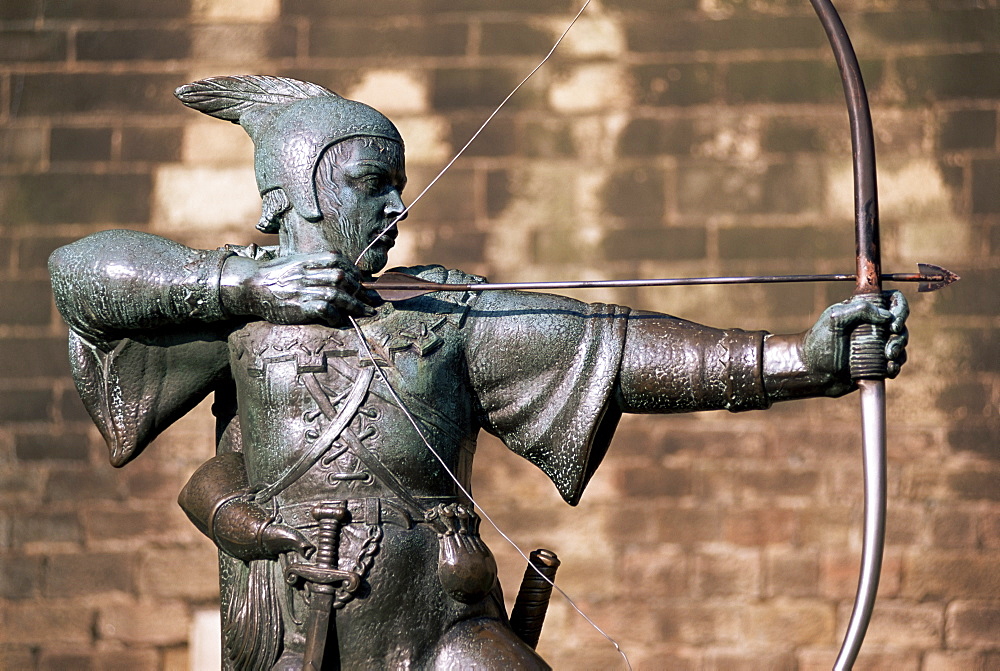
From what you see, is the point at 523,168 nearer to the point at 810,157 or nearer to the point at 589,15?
the point at 589,15

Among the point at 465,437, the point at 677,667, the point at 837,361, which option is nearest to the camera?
the point at 837,361

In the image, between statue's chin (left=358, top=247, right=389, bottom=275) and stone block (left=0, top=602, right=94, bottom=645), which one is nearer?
statue's chin (left=358, top=247, right=389, bottom=275)

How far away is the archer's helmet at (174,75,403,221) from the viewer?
3.01m

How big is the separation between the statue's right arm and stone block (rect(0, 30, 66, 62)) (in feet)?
10.8

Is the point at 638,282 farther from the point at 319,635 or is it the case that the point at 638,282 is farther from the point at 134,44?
the point at 134,44

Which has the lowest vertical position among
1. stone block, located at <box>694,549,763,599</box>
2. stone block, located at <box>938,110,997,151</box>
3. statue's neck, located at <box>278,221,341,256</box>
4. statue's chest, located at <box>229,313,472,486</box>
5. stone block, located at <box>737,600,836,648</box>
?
stone block, located at <box>737,600,836,648</box>

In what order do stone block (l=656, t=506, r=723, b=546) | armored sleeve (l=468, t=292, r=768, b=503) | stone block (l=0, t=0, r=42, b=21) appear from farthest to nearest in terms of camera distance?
stone block (l=0, t=0, r=42, b=21) → stone block (l=656, t=506, r=723, b=546) → armored sleeve (l=468, t=292, r=768, b=503)

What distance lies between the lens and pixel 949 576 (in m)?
5.70

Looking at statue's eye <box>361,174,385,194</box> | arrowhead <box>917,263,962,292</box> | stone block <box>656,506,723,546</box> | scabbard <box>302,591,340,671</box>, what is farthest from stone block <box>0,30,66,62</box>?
arrowhead <box>917,263,962,292</box>

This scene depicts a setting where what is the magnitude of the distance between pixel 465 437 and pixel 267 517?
1.32 feet

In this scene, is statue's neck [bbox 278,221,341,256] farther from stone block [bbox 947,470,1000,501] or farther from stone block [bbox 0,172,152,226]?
stone block [bbox 947,470,1000,501]

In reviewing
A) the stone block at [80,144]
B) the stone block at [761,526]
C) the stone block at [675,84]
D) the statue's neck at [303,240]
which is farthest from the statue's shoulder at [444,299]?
the stone block at [80,144]

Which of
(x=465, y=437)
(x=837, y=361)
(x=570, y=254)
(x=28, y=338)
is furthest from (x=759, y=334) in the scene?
(x=28, y=338)

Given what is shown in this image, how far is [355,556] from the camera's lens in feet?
9.27
